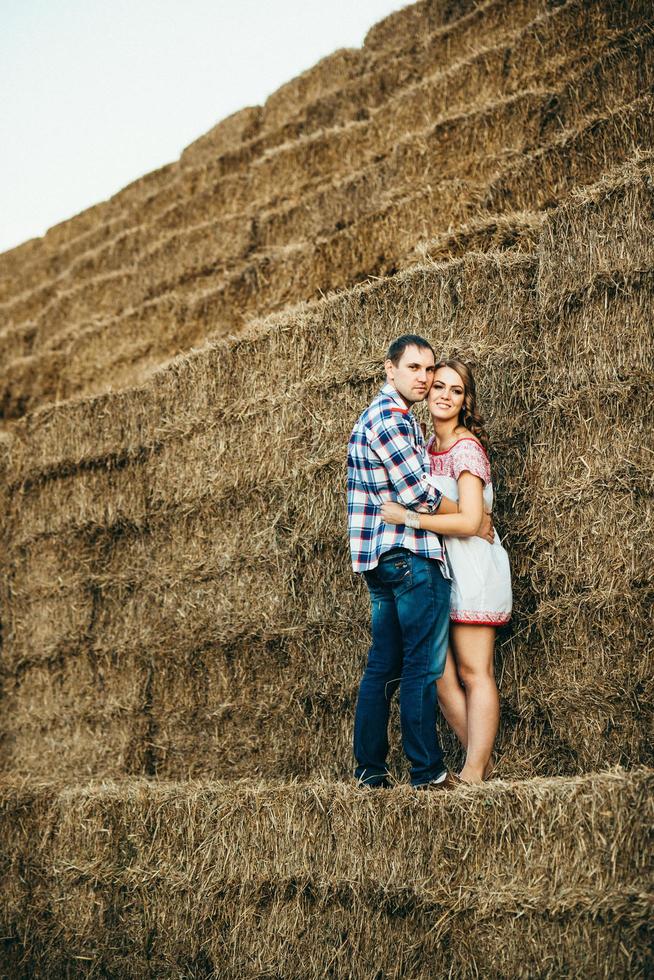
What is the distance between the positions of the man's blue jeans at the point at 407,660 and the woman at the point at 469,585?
13 cm

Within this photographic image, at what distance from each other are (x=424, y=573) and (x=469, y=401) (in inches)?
32.4

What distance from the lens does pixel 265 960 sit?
4227 millimetres

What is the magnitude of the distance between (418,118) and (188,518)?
14.3 ft

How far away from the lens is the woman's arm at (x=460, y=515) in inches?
165

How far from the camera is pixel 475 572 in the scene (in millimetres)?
4340

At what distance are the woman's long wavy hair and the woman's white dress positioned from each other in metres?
0.14

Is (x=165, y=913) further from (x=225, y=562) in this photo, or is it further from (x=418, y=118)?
(x=418, y=118)

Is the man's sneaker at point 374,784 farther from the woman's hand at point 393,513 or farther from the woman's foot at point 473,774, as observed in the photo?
the woman's hand at point 393,513

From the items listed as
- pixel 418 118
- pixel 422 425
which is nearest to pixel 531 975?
pixel 422 425

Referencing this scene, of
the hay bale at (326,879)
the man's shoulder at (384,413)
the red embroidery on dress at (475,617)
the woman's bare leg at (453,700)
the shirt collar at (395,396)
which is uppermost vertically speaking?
the shirt collar at (395,396)

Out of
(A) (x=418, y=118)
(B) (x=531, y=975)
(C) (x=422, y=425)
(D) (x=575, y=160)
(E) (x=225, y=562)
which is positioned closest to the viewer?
(B) (x=531, y=975)

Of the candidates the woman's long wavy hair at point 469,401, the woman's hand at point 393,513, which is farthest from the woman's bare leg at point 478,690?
the woman's long wavy hair at point 469,401

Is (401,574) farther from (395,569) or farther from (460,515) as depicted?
(460,515)

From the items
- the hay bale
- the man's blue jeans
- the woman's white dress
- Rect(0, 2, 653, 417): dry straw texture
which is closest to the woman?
the woman's white dress
